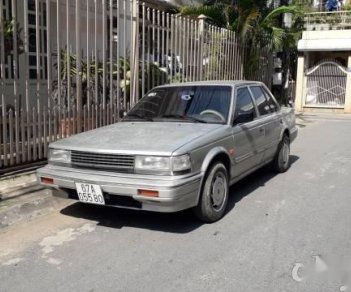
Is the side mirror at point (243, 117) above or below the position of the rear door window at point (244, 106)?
below

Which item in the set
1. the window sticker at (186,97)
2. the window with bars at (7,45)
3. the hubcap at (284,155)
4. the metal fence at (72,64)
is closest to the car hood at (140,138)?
the window sticker at (186,97)

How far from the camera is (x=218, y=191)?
5422 millimetres

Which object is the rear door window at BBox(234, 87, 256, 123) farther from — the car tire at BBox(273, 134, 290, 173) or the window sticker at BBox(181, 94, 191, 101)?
the car tire at BBox(273, 134, 290, 173)

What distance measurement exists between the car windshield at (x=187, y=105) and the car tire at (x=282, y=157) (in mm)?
2031

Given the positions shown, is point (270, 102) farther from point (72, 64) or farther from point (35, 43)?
point (35, 43)

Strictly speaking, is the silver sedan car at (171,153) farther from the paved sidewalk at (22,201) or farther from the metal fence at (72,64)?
the metal fence at (72,64)

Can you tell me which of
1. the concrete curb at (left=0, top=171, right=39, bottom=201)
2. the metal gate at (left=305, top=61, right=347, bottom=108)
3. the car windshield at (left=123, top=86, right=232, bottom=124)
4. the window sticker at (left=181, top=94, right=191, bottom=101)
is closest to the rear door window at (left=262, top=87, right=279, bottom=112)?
the car windshield at (left=123, top=86, right=232, bottom=124)

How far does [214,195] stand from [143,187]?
1.01 m

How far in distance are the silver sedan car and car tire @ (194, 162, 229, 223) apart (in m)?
0.01

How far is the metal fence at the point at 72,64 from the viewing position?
678cm

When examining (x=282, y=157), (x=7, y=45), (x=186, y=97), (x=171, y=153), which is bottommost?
(x=282, y=157)

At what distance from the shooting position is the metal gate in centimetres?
2266

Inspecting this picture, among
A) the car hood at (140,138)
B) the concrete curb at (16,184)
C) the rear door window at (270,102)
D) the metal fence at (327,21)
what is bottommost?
the concrete curb at (16,184)

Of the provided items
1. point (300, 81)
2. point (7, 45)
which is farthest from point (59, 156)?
point (300, 81)
